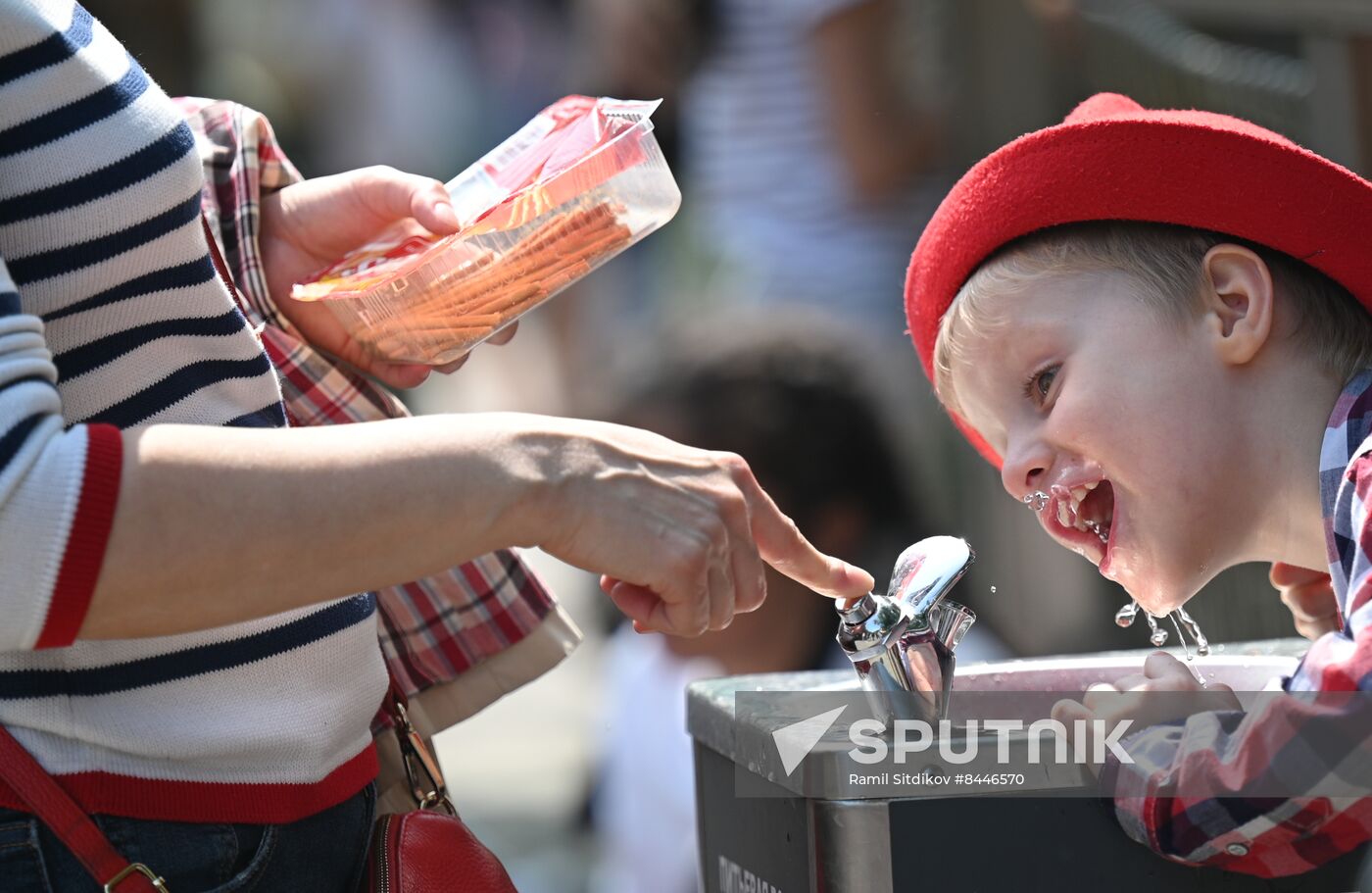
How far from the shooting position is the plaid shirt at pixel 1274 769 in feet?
2.93

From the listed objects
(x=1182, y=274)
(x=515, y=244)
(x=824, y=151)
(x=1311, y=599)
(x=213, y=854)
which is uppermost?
(x=515, y=244)

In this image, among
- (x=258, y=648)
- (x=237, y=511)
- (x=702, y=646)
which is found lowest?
(x=702, y=646)

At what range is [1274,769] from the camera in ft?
2.99

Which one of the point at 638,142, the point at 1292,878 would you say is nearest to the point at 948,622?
the point at 1292,878

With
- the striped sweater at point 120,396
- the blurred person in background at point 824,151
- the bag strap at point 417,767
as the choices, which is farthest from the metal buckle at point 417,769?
the blurred person in background at point 824,151

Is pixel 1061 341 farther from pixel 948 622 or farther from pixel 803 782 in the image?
pixel 803 782

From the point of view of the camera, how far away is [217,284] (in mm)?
897

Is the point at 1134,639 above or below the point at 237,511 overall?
below

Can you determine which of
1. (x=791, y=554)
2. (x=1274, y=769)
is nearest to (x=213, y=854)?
(x=791, y=554)

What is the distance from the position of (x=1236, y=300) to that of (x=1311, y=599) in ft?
1.07

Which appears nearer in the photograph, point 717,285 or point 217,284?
point 217,284

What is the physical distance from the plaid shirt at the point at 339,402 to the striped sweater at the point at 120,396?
21cm

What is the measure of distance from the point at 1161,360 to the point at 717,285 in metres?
1.93

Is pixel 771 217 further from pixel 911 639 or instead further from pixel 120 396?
pixel 120 396
